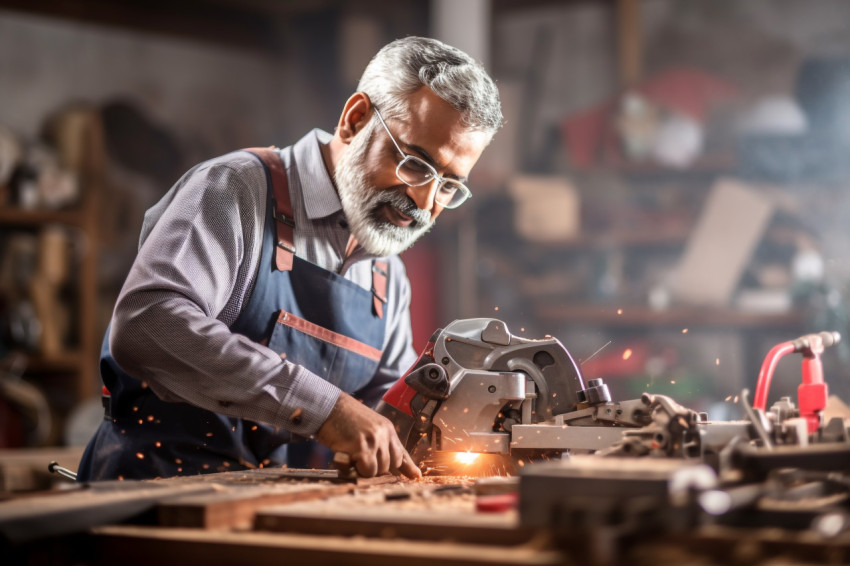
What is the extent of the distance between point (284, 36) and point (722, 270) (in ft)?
10.3

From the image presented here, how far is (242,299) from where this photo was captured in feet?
6.97

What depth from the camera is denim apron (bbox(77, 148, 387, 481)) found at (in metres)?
2.09

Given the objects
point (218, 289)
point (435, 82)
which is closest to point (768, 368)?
point (435, 82)

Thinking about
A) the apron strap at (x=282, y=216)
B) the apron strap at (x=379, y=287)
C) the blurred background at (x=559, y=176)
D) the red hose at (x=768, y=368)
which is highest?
the blurred background at (x=559, y=176)

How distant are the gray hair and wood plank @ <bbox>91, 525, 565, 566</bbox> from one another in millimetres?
1235

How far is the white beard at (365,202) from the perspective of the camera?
2.23m

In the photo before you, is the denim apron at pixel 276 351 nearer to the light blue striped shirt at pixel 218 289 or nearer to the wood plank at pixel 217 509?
the light blue striped shirt at pixel 218 289

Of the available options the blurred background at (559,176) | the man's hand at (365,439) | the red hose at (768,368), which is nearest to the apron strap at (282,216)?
the man's hand at (365,439)

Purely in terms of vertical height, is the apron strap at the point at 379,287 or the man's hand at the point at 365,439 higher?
the apron strap at the point at 379,287

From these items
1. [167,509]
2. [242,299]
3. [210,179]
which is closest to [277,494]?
[167,509]

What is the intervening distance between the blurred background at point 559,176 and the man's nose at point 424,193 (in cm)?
243

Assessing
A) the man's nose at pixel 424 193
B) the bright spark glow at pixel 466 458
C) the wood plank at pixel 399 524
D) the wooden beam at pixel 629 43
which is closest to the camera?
the wood plank at pixel 399 524

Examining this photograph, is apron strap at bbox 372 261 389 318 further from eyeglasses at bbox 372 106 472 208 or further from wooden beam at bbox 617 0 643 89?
wooden beam at bbox 617 0 643 89

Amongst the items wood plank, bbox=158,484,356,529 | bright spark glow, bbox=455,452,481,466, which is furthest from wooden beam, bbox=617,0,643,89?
wood plank, bbox=158,484,356,529
